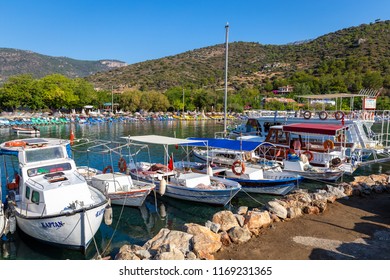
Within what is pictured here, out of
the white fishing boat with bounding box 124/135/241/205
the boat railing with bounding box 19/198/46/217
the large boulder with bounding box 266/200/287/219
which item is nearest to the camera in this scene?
the boat railing with bounding box 19/198/46/217

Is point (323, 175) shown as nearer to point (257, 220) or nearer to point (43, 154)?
point (257, 220)

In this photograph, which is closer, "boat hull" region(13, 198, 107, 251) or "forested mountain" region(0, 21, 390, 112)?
"boat hull" region(13, 198, 107, 251)

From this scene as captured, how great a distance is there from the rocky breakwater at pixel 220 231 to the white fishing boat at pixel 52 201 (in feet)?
6.52

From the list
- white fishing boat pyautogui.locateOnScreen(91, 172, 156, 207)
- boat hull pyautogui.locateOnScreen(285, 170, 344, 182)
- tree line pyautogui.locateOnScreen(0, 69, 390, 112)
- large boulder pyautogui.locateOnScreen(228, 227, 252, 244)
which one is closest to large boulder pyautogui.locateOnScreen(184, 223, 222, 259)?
large boulder pyautogui.locateOnScreen(228, 227, 252, 244)

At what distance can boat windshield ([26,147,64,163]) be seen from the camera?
14.3 metres

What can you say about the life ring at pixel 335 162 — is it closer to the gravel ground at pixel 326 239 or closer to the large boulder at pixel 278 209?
the gravel ground at pixel 326 239

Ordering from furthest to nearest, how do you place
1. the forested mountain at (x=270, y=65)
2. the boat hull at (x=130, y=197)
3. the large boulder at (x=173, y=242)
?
the forested mountain at (x=270, y=65) < the boat hull at (x=130, y=197) < the large boulder at (x=173, y=242)

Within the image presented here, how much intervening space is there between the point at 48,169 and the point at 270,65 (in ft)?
503

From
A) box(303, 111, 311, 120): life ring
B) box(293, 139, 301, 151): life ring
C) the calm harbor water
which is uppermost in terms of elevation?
box(303, 111, 311, 120): life ring

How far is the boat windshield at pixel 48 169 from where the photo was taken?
1371 centimetres

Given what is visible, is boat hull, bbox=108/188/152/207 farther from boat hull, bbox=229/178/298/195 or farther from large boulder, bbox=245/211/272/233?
large boulder, bbox=245/211/272/233

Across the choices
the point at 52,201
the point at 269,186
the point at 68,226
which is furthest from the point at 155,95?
the point at 68,226

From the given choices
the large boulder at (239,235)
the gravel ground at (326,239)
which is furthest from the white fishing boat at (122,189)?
the gravel ground at (326,239)

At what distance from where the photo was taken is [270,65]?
512 ft
